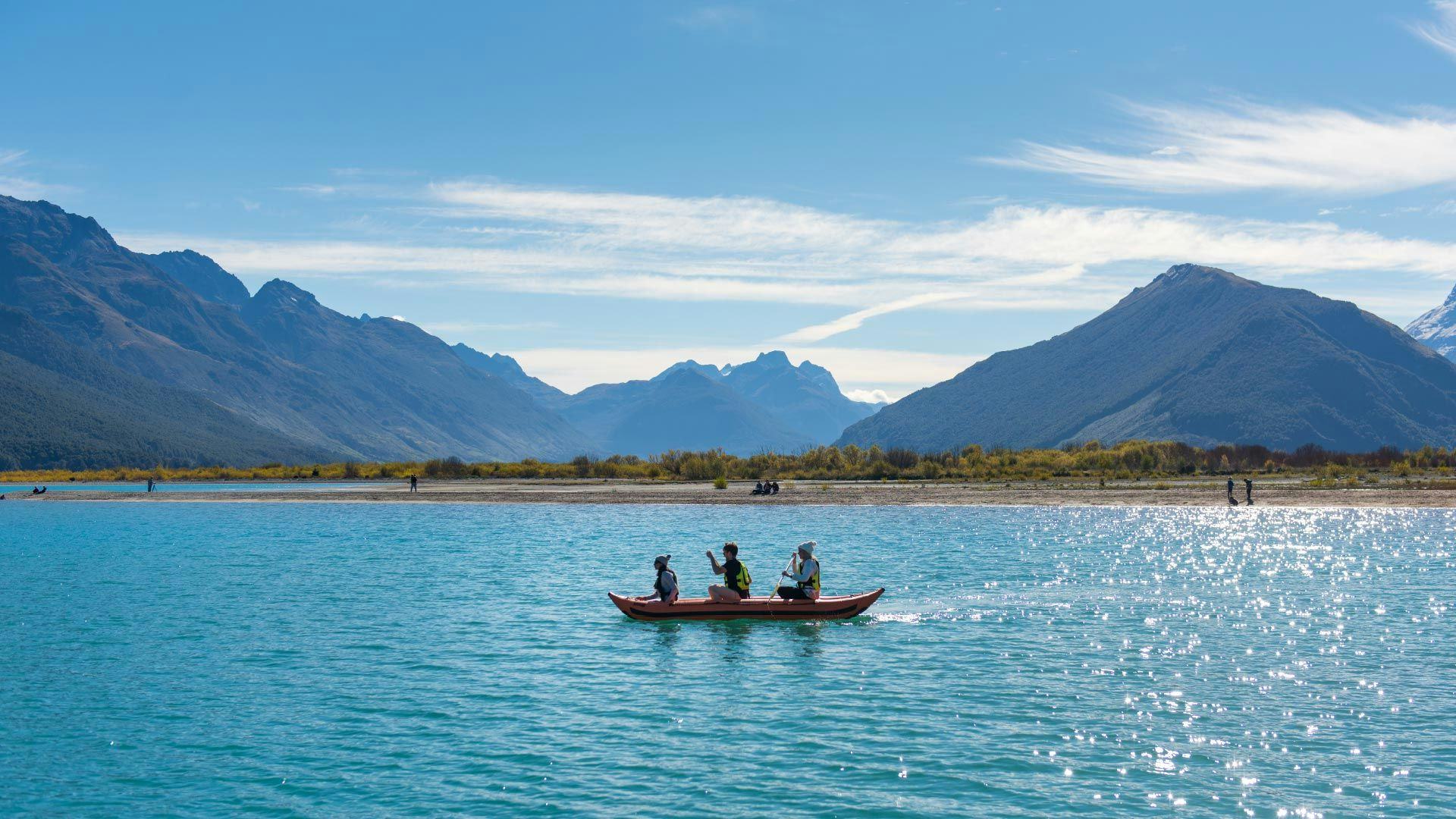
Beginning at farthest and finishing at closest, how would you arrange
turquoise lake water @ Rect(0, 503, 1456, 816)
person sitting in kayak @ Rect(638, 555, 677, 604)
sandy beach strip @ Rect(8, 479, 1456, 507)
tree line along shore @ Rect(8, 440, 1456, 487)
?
tree line along shore @ Rect(8, 440, 1456, 487)
sandy beach strip @ Rect(8, 479, 1456, 507)
person sitting in kayak @ Rect(638, 555, 677, 604)
turquoise lake water @ Rect(0, 503, 1456, 816)

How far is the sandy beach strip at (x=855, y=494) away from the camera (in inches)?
2667

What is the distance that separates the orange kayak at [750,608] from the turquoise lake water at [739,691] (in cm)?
50

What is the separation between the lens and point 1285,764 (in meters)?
14.9

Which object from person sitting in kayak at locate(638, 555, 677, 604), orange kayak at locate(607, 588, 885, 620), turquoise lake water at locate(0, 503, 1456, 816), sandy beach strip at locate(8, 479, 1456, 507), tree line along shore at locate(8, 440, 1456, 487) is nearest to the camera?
turquoise lake water at locate(0, 503, 1456, 816)

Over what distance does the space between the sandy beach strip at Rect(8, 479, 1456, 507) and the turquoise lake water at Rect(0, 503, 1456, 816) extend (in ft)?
93.1

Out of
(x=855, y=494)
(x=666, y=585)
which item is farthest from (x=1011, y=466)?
(x=666, y=585)

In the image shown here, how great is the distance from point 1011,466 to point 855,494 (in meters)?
29.6

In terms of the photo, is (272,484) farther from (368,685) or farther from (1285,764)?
(1285,764)

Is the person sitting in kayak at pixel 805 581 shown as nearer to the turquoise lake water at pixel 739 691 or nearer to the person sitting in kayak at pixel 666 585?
the turquoise lake water at pixel 739 691

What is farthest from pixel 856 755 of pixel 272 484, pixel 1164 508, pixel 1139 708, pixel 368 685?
pixel 272 484

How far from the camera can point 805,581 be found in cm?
2750

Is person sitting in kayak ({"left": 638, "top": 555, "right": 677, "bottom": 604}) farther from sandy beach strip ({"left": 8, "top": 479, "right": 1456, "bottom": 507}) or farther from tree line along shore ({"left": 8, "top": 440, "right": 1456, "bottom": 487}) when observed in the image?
tree line along shore ({"left": 8, "top": 440, "right": 1456, "bottom": 487})

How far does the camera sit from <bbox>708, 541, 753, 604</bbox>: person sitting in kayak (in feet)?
89.5

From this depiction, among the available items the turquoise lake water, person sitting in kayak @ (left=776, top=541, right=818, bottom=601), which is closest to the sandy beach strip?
the turquoise lake water
